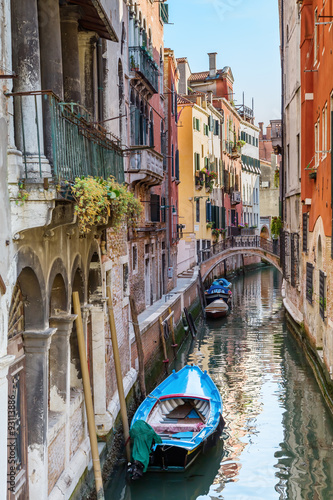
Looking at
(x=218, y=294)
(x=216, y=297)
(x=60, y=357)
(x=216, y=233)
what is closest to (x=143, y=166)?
(x=60, y=357)

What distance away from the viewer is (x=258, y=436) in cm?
1070

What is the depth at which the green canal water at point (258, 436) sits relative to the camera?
859cm

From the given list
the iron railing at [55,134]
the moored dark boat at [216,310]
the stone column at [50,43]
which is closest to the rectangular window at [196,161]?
the moored dark boat at [216,310]

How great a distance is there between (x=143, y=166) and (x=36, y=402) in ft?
30.4

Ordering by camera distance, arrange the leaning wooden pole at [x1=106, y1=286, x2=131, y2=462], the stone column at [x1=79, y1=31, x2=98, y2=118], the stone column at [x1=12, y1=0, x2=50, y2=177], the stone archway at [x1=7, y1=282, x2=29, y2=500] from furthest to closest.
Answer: the leaning wooden pole at [x1=106, y1=286, x2=131, y2=462] < the stone column at [x1=79, y1=31, x2=98, y2=118] < the stone archway at [x1=7, y1=282, x2=29, y2=500] < the stone column at [x1=12, y1=0, x2=50, y2=177]

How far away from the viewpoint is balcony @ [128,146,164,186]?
1409cm

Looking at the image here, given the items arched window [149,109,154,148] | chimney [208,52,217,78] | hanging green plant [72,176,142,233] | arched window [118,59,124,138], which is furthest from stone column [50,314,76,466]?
chimney [208,52,217,78]

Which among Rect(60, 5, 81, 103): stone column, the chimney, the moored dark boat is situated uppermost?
the chimney

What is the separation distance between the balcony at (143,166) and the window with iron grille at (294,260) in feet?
17.7

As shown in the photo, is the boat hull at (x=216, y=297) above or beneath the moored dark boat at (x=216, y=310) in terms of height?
above

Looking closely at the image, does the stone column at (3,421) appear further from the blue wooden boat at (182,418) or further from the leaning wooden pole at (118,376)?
A: the blue wooden boat at (182,418)

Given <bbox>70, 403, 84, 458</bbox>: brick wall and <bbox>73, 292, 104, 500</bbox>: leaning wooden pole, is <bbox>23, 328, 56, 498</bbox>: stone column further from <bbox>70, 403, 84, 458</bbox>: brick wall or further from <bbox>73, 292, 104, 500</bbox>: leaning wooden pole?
<bbox>70, 403, 84, 458</bbox>: brick wall

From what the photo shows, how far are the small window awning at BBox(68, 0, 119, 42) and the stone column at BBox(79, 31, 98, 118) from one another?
155 mm

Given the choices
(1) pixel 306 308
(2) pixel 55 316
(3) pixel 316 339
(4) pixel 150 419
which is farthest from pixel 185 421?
(1) pixel 306 308
